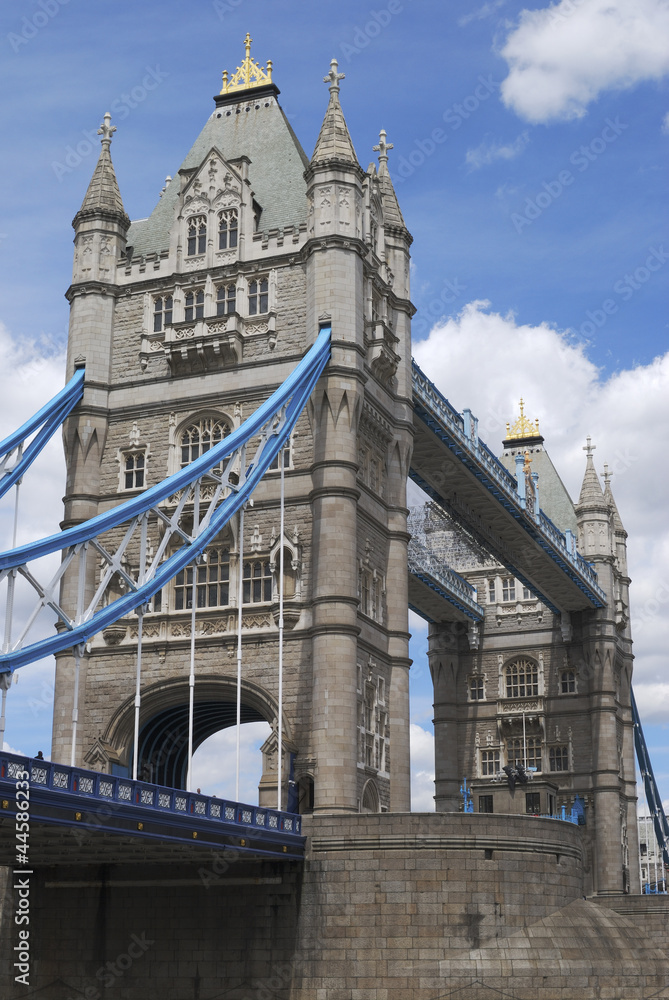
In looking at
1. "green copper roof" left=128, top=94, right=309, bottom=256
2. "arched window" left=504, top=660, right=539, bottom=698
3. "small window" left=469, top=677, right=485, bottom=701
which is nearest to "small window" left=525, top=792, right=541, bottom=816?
"arched window" left=504, top=660, right=539, bottom=698

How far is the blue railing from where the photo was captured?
926 inches

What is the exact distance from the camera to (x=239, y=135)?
1864 inches

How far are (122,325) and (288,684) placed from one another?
14.4 meters

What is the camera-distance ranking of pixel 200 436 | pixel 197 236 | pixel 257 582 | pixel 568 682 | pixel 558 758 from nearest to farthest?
pixel 257 582 → pixel 200 436 → pixel 197 236 → pixel 558 758 → pixel 568 682

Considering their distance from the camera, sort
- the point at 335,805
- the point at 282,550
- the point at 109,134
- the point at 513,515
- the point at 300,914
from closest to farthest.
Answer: the point at 300,914, the point at 335,805, the point at 282,550, the point at 109,134, the point at 513,515

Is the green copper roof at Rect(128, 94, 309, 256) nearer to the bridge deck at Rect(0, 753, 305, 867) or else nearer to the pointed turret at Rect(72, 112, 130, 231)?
the pointed turret at Rect(72, 112, 130, 231)

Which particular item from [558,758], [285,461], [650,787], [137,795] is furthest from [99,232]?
[650,787]

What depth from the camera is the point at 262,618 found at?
3922 centimetres

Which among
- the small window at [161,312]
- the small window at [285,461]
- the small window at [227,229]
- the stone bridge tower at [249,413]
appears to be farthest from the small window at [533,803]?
the small window at [227,229]

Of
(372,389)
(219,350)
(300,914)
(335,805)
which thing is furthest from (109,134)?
(300,914)

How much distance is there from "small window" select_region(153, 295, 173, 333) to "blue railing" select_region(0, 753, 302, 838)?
18.4 meters

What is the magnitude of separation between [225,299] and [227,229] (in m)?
2.68

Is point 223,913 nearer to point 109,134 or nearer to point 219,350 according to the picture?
point 219,350

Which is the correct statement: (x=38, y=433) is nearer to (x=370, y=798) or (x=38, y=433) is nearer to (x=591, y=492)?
(x=370, y=798)
